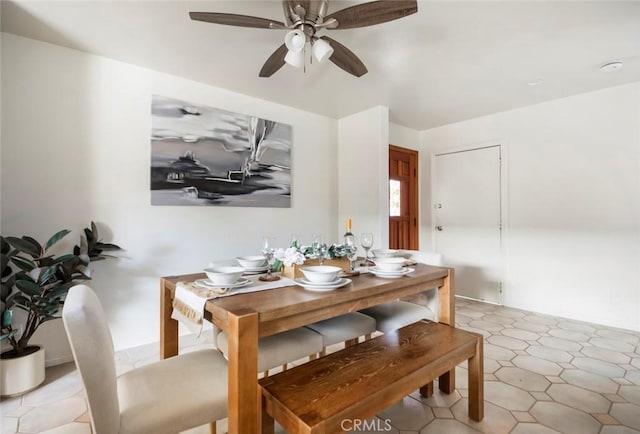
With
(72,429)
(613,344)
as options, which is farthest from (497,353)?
(72,429)

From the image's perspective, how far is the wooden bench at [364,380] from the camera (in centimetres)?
108

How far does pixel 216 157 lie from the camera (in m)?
3.09

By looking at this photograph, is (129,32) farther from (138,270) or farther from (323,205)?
(323,205)

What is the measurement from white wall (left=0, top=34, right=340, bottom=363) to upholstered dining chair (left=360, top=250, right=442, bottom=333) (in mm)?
1759

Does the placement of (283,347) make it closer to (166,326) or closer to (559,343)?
(166,326)

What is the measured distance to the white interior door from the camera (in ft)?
13.1

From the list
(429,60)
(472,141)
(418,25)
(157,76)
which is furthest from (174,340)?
(472,141)

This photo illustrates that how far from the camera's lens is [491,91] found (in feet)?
10.7

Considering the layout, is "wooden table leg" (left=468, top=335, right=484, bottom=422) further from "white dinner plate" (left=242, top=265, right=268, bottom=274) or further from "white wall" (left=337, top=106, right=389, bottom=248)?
"white wall" (left=337, top=106, right=389, bottom=248)

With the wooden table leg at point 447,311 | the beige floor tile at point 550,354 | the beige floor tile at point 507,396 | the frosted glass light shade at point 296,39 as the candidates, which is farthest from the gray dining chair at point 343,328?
the frosted glass light shade at point 296,39

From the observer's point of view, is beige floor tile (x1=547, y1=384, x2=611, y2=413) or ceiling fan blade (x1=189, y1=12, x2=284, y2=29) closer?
ceiling fan blade (x1=189, y1=12, x2=284, y2=29)

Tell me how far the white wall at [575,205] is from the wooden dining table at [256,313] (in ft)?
8.50

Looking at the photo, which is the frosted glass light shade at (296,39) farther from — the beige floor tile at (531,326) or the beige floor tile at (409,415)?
the beige floor tile at (531,326)

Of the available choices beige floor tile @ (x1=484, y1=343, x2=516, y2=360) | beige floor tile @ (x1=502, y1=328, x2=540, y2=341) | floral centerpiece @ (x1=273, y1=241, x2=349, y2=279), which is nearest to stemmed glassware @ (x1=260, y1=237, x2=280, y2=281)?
floral centerpiece @ (x1=273, y1=241, x2=349, y2=279)
